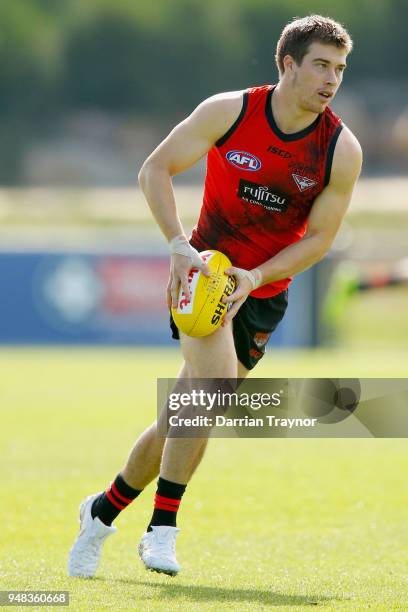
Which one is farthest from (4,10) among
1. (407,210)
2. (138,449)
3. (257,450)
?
(138,449)

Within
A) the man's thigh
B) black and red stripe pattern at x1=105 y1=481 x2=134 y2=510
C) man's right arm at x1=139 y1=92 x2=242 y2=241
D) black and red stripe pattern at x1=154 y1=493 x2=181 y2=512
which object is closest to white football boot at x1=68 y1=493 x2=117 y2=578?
black and red stripe pattern at x1=105 y1=481 x2=134 y2=510

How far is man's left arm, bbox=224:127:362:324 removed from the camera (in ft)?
19.6

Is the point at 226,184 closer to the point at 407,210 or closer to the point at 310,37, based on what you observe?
the point at 310,37

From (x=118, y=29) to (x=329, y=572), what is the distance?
231ft

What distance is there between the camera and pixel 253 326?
630 centimetres

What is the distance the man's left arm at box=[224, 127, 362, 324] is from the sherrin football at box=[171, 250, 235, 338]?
0.07m

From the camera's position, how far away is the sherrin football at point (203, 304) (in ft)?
19.0

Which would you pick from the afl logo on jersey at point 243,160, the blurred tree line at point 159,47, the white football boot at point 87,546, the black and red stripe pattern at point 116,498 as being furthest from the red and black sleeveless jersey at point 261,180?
the blurred tree line at point 159,47

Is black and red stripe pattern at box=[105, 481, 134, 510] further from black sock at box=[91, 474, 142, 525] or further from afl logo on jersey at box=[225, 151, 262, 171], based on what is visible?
afl logo on jersey at box=[225, 151, 262, 171]

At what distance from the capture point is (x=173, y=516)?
5879 mm

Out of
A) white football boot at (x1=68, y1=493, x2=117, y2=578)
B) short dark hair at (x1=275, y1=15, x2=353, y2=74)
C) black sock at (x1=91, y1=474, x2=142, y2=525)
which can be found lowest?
white football boot at (x1=68, y1=493, x2=117, y2=578)

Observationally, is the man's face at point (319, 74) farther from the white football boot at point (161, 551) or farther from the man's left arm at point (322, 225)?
the white football boot at point (161, 551)

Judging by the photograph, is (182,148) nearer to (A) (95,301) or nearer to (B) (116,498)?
(B) (116,498)

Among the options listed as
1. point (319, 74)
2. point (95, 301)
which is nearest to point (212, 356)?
point (319, 74)
